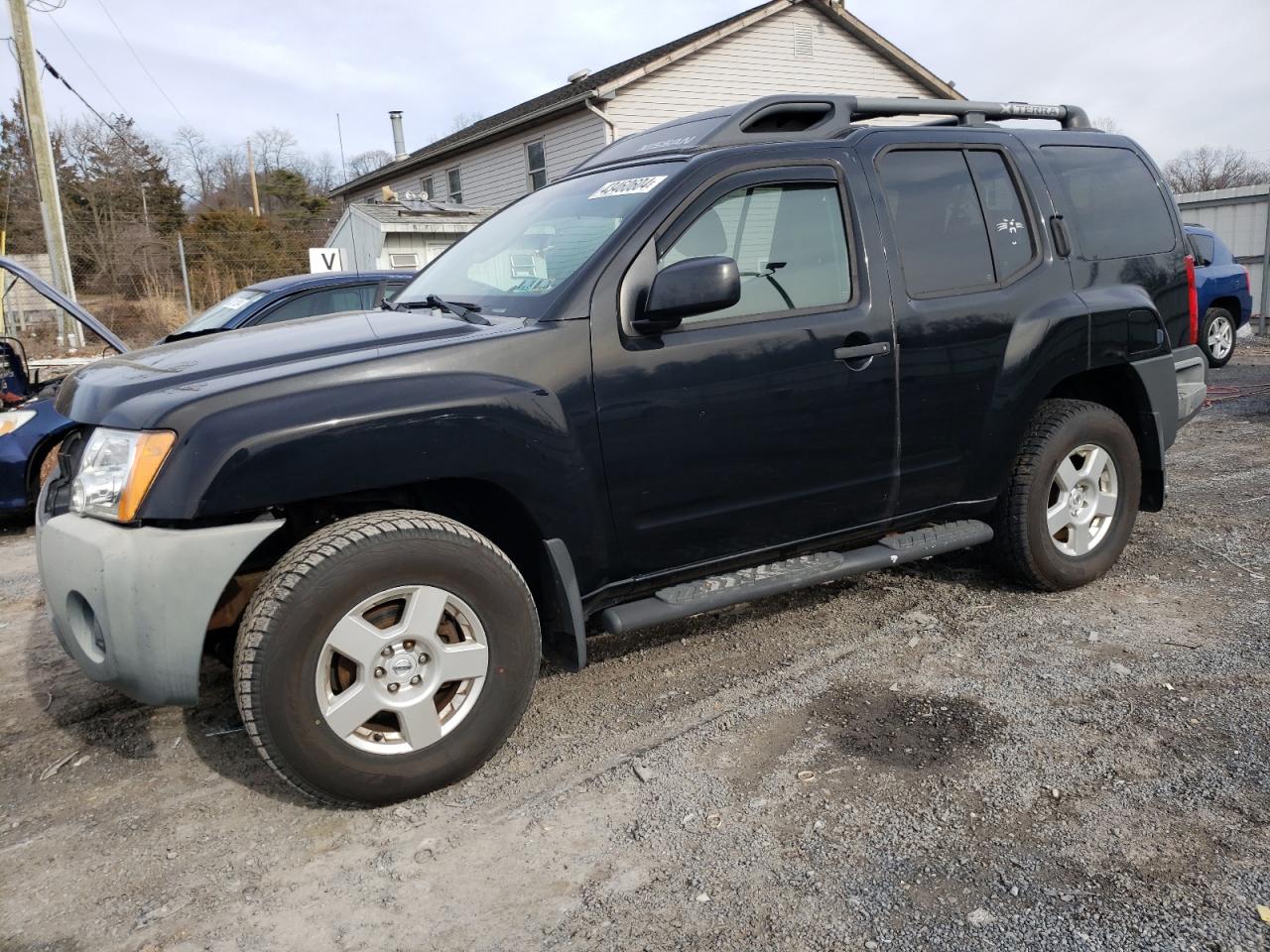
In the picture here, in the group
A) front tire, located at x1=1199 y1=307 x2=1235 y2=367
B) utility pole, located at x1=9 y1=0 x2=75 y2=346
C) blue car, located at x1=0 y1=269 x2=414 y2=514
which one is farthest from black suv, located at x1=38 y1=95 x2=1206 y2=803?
utility pole, located at x1=9 y1=0 x2=75 y2=346

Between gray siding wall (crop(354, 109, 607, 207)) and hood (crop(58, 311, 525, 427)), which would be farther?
gray siding wall (crop(354, 109, 607, 207))

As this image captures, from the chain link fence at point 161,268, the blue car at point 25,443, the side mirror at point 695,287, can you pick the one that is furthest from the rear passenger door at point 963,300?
the chain link fence at point 161,268

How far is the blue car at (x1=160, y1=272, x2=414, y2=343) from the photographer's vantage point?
22.4 feet

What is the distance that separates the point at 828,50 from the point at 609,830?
23112mm

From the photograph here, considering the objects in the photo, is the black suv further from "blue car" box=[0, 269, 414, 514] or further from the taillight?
"blue car" box=[0, 269, 414, 514]

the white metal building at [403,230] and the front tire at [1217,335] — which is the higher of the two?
the white metal building at [403,230]

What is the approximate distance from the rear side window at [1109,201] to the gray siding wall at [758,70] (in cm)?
1647

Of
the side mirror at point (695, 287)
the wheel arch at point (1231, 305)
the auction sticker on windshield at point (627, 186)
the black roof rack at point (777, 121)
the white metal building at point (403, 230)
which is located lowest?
the wheel arch at point (1231, 305)

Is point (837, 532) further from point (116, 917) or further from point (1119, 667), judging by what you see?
point (116, 917)

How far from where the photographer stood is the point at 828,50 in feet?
73.5

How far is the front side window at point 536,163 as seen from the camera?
72.2 feet

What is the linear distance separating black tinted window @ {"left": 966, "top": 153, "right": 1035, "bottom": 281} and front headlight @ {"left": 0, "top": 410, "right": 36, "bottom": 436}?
225 inches

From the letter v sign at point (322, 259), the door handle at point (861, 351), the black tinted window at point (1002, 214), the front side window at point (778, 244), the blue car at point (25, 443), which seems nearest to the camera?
→ the front side window at point (778, 244)

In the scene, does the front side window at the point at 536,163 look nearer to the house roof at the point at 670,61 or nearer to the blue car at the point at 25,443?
the house roof at the point at 670,61
